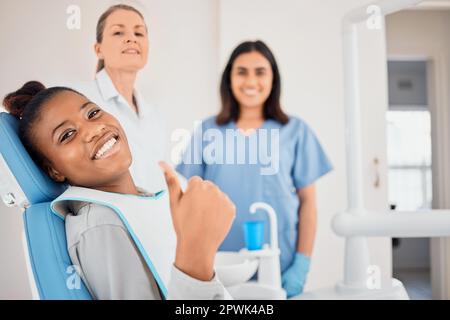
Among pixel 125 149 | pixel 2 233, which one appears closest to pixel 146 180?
pixel 125 149

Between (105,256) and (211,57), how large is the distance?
53 centimetres

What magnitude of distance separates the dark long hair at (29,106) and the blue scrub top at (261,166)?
33cm

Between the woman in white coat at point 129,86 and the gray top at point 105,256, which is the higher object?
the woman in white coat at point 129,86

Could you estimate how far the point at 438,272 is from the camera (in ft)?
4.11

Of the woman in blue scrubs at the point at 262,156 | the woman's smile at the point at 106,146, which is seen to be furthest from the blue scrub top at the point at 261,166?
the woman's smile at the point at 106,146

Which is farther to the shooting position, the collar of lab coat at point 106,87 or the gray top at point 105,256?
the collar of lab coat at point 106,87

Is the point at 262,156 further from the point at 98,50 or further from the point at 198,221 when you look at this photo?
the point at 98,50

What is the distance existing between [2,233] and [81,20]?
56 cm

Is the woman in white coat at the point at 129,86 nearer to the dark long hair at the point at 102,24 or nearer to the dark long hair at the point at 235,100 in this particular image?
the dark long hair at the point at 102,24

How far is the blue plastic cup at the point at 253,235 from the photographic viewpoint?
117 cm

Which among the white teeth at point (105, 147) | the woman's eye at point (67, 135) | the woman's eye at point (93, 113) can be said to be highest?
the woman's eye at point (93, 113)

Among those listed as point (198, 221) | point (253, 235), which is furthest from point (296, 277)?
point (198, 221)

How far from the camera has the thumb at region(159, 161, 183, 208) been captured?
1163mm

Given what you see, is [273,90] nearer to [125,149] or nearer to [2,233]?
[125,149]
